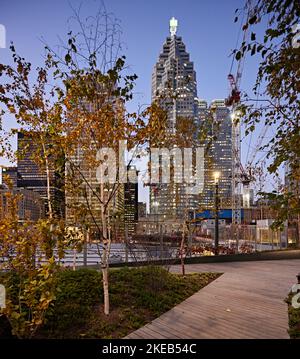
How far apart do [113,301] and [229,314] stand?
7.87 feet

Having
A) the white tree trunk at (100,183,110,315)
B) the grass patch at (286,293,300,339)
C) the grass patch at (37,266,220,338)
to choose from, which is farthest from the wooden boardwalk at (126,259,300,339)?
the white tree trunk at (100,183,110,315)

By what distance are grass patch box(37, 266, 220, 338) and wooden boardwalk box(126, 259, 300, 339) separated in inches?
13.4

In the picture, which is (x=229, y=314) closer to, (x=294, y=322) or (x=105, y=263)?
(x=294, y=322)

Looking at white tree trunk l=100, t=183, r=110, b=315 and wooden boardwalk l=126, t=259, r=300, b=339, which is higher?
white tree trunk l=100, t=183, r=110, b=315

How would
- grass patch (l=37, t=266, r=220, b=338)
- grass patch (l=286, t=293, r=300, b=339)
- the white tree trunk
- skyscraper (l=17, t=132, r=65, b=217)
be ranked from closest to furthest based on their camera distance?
1. grass patch (l=286, t=293, r=300, b=339)
2. grass patch (l=37, t=266, r=220, b=338)
3. the white tree trunk
4. skyscraper (l=17, t=132, r=65, b=217)

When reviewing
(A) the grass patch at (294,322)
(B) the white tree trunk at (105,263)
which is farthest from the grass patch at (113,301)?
(A) the grass patch at (294,322)

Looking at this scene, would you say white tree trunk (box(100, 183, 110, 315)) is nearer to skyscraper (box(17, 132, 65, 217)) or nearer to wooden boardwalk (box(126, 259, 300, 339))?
wooden boardwalk (box(126, 259, 300, 339))

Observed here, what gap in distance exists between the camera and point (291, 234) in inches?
746

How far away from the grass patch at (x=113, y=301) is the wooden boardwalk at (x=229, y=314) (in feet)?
1.12

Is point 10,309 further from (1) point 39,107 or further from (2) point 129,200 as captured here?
(1) point 39,107

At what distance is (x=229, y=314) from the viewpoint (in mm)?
6324

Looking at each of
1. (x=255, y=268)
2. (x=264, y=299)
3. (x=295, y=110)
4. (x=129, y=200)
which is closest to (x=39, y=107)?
(x=129, y=200)

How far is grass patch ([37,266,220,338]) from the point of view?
566 cm
